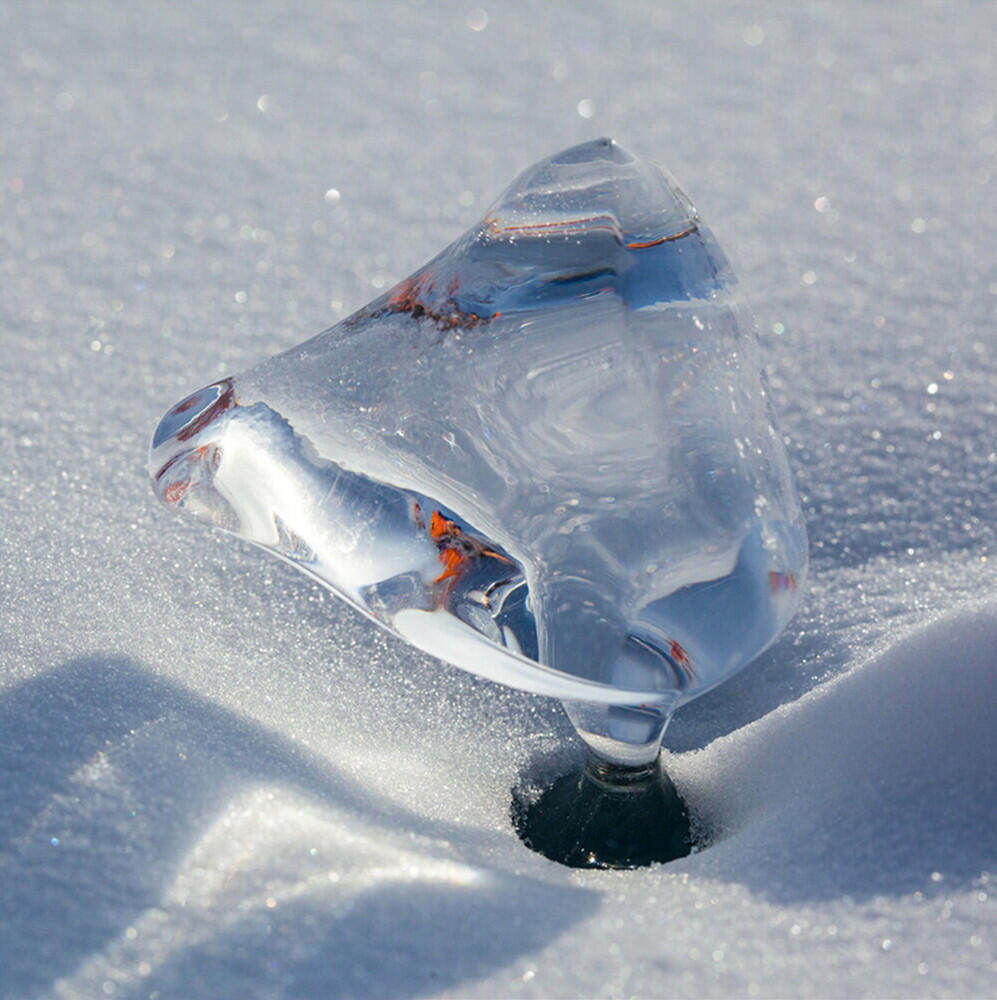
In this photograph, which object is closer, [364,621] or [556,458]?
[556,458]

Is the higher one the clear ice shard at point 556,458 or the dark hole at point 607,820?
the clear ice shard at point 556,458

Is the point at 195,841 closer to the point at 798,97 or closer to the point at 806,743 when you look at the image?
the point at 806,743

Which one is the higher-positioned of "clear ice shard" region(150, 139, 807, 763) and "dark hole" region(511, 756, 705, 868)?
"clear ice shard" region(150, 139, 807, 763)

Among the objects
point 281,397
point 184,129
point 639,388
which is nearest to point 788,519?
point 639,388

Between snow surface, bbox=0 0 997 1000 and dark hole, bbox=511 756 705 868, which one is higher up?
snow surface, bbox=0 0 997 1000
